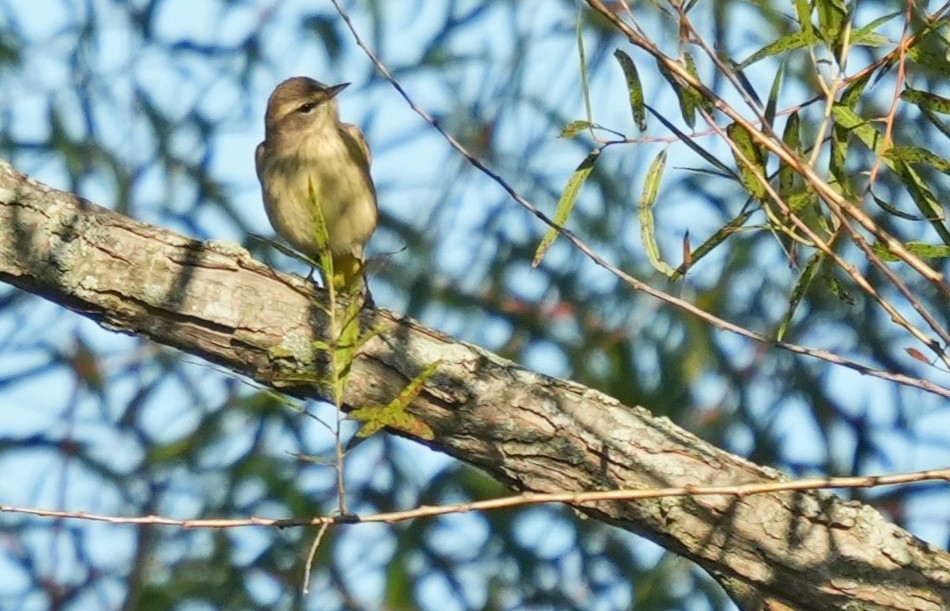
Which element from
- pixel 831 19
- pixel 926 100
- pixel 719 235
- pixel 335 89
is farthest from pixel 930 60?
pixel 335 89

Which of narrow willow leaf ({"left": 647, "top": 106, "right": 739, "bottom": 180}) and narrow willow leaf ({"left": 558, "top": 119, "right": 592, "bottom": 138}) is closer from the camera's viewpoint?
narrow willow leaf ({"left": 647, "top": 106, "right": 739, "bottom": 180})

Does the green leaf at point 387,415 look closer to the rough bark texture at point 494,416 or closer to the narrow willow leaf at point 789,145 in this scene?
the rough bark texture at point 494,416

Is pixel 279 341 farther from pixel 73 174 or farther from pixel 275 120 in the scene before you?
pixel 73 174

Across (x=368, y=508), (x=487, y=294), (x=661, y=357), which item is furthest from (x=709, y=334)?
(x=368, y=508)

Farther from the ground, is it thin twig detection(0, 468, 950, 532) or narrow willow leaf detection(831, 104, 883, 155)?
narrow willow leaf detection(831, 104, 883, 155)

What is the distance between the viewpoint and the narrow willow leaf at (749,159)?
2426 millimetres

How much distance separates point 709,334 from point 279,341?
9.62 feet

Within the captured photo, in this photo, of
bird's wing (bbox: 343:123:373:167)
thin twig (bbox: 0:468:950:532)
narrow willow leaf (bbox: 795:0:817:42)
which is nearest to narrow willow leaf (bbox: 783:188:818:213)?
narrow willow leaf (bbox: 795:0:817:42)

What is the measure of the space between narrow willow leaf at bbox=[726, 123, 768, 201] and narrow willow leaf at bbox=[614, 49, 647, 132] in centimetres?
13

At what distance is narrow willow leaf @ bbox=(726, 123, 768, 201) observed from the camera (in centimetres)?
243

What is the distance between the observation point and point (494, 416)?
2789mm

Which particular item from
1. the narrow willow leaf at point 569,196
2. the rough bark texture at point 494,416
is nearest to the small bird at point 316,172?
the rough bark texture at point 494,416

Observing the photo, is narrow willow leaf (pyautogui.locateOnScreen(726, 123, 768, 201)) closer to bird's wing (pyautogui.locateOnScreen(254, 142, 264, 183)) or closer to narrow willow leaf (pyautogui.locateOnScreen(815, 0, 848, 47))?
narrow willow leaf (pyautogui.locateOnScreen(815, 0, 848, 47))

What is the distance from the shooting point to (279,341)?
9.05 feet
